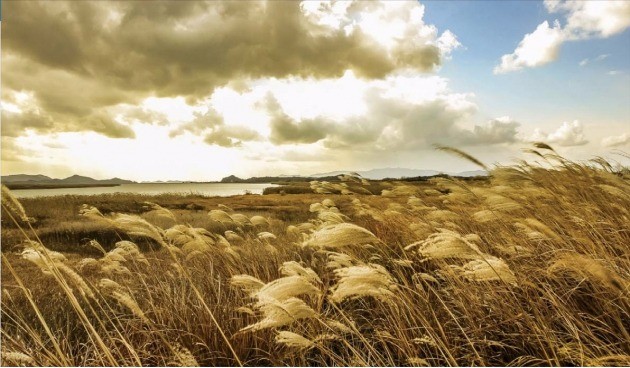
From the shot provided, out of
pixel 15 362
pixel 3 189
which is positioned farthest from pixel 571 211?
pixel 15 362

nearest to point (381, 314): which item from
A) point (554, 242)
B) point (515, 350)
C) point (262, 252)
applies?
point (515, 350)

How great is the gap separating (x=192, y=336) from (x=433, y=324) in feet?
5.82

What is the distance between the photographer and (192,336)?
10.5 feet

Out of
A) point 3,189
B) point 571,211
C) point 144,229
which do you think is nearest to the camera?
point 3,189

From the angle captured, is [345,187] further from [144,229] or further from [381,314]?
[144,229]

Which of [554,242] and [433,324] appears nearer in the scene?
[433,324]

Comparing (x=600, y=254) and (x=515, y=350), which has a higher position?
(x=600, y=254)

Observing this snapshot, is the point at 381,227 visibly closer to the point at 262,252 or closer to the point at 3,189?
the point at 262,252

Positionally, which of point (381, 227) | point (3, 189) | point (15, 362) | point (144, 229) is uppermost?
point (3, 189)

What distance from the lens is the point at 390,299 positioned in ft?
8.66

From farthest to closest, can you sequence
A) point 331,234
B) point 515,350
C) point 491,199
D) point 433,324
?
point 491,199, point 433,324, point 515,350, point 331,234

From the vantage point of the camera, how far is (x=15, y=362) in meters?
2.82

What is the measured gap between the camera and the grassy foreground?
82.0 inches

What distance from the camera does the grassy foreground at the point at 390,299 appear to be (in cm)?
208
